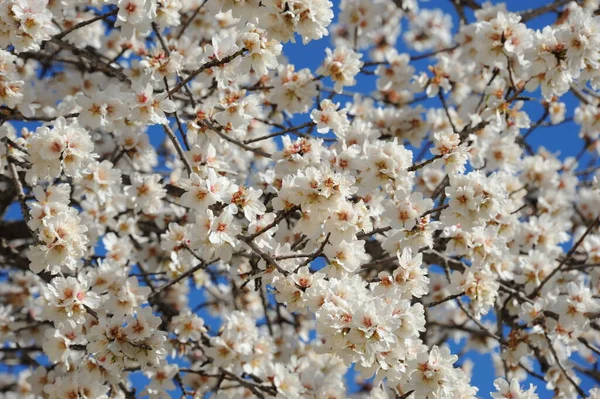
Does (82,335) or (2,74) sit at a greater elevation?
(2,74)

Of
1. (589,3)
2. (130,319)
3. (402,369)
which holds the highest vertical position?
(589,3)

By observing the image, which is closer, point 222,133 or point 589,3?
point 222,133

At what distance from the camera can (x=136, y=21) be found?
10.6ft

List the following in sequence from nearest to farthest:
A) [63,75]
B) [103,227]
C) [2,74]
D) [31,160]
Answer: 1. [31,160]
2. [2,74]
3. [103,227]
4. [63,75]

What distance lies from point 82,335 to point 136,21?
1490 mm

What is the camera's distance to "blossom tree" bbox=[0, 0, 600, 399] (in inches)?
118

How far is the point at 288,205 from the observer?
2971mm

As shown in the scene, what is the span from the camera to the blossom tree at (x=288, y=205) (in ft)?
9.80

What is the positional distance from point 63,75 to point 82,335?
2.27 meters

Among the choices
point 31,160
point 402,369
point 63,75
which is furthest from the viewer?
point 63,75

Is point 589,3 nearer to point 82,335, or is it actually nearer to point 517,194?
point 517,194

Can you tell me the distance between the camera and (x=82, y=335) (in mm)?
3525

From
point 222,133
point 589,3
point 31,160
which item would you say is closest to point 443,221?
point 222,133

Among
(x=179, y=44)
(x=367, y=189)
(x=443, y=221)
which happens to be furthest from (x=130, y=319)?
(x=179, y=44)
